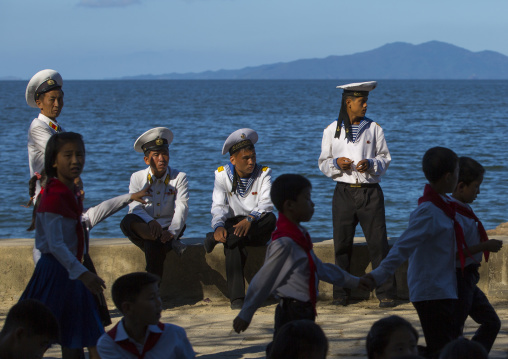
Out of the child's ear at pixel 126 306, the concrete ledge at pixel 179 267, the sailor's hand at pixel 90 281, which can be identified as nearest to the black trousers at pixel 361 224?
the concrete ledge at pixel 179 267

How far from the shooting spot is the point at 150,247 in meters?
6.64

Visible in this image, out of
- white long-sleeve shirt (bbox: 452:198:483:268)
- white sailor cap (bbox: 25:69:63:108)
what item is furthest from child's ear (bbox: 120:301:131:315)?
white sailor cap (bbox: 25:69:63:108)

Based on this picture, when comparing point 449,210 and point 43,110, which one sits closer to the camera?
point 449,210

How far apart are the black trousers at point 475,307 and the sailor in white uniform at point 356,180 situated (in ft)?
6.41

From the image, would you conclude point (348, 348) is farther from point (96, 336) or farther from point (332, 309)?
point (96, 336)

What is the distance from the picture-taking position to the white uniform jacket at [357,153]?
6.68 metres

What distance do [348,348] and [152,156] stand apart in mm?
2388

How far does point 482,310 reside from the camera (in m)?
4.67

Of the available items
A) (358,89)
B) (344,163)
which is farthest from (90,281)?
(358,89)

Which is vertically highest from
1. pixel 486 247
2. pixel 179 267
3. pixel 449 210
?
pixel 449 210

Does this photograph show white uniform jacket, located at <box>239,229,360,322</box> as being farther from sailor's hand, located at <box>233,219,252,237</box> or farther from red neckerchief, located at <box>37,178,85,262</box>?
sailor's hand, located at <box>233,219,252,237</box>

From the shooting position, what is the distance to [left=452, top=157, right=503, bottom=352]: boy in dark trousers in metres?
4.52

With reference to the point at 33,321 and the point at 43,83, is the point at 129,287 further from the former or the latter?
the point at 43,83

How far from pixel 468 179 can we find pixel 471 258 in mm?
476
